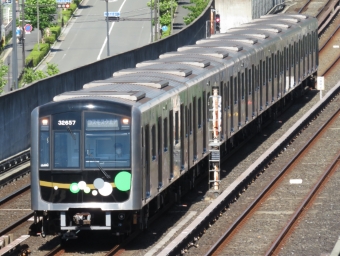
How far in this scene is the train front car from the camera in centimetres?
1831

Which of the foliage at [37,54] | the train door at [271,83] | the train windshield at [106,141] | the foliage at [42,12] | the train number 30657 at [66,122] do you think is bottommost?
the foliage at [37,54]

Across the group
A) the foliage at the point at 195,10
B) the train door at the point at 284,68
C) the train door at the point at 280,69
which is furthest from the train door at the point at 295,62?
the foliage at the point at 195,10

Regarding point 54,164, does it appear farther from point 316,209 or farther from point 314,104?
point 314,104

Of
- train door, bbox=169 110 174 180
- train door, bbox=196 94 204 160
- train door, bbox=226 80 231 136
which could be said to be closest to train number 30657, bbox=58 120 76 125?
train door, bbox=169 110 174 180

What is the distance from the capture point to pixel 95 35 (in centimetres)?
8088

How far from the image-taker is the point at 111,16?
7431 centimetres

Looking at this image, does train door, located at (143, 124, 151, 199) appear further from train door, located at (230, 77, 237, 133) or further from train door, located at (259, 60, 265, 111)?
train door, located at (259, 60, 265, 111)

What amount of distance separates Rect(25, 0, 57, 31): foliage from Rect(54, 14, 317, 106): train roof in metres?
43.3

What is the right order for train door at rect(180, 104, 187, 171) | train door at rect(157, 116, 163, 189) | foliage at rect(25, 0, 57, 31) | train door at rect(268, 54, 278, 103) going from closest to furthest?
train door at rect(157, 116, 163, 189)
train door at rect(180, 104, 187, 171)
train door at rect(268, 54, 278, 103)
foliage at rect(25, 0, 57, 31)

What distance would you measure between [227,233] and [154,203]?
1.57m

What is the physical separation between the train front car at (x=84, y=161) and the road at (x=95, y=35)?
1917 inches

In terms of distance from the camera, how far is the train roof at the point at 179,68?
19.3 m

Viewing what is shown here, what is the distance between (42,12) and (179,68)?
187 ft

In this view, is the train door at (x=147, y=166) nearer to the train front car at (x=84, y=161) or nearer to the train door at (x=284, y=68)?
the train front car at (x=84, y=161)
